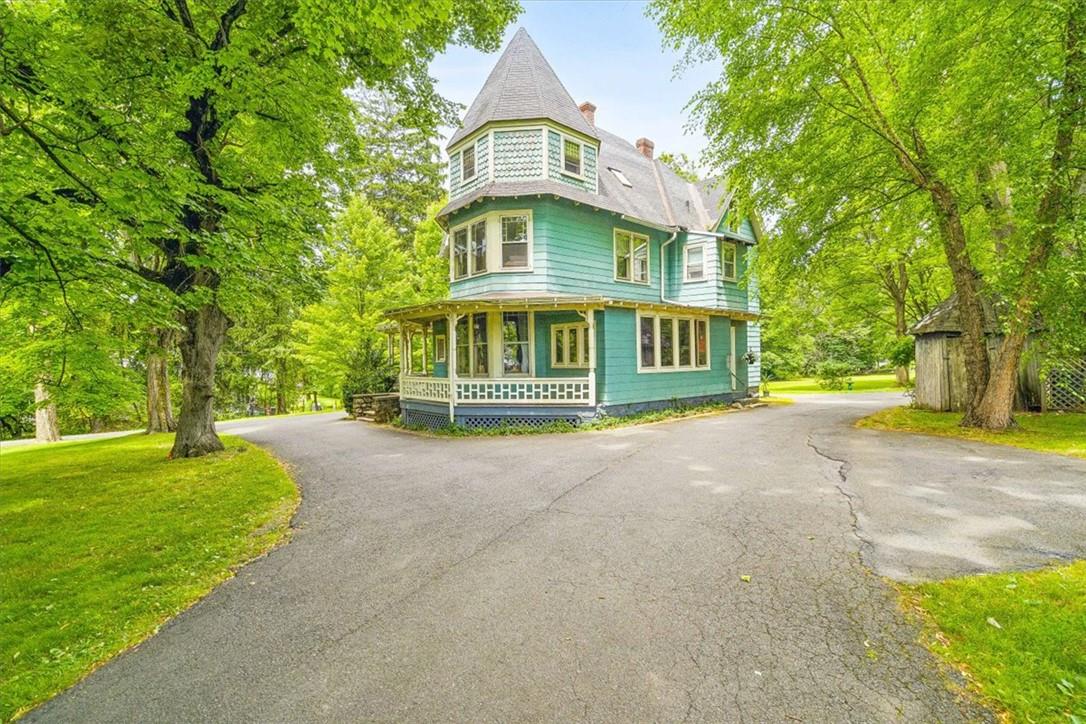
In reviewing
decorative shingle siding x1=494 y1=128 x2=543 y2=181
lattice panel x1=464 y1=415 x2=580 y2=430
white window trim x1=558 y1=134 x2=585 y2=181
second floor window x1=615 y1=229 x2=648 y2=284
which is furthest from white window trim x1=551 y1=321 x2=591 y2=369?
white window trim x1=558 y1=134 x2=585 y2=181

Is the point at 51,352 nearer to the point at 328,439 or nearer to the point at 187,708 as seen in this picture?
the point at 328,439

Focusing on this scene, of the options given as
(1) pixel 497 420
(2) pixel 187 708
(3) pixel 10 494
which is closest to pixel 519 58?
(1) pixel 497 420

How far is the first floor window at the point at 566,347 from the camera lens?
14.0 metres

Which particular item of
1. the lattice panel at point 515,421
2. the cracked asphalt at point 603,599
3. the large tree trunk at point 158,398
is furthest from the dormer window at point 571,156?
the large tree trunk at point 158,398

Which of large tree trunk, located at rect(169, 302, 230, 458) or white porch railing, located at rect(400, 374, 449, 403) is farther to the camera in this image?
white porch railing, located at rect(400, 374, 449, 403)

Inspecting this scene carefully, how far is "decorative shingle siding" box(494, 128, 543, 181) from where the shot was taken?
14.2 meters

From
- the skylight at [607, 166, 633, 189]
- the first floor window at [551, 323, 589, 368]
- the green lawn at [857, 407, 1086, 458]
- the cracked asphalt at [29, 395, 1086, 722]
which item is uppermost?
the skylight at [607, 166, 633, 189]

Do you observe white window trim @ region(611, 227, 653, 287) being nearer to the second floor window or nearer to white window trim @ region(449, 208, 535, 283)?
the second floor window

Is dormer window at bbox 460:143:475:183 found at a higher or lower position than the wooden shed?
higher

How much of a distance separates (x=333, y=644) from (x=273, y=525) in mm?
3186

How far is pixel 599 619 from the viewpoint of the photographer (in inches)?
128

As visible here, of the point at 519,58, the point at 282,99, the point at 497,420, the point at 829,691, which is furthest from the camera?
the point at 519,58

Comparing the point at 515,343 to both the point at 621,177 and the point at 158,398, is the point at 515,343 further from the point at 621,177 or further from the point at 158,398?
the point at 158,398

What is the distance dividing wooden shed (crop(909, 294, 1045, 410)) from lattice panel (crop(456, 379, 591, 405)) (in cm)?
1012
